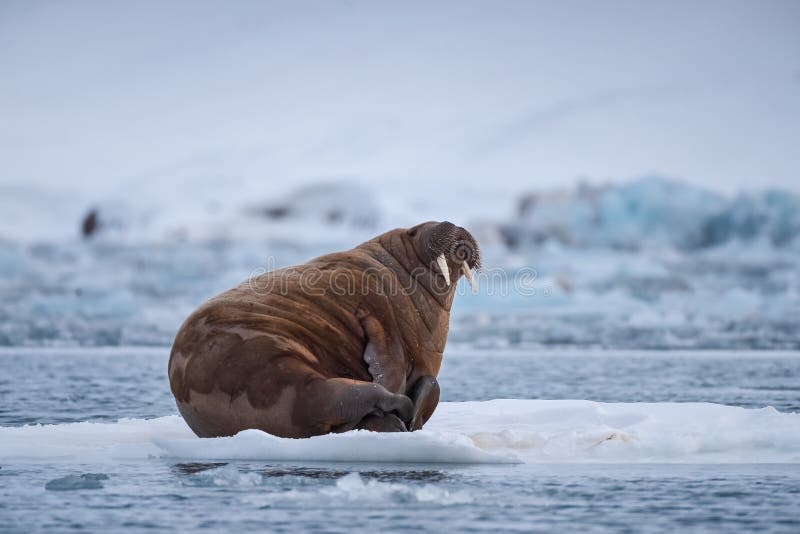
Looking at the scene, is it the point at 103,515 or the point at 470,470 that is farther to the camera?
the point at 470,470

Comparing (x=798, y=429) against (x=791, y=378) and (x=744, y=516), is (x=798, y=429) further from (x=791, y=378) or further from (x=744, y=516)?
(x=791, y=378)

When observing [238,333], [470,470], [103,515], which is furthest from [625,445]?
[103,515]

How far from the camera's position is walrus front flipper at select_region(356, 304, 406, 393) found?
6.66m

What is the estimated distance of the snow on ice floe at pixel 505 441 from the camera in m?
5.88

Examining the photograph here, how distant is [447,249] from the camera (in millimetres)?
7473

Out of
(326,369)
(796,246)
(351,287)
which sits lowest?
(326,369)

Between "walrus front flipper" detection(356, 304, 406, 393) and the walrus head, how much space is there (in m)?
0.62

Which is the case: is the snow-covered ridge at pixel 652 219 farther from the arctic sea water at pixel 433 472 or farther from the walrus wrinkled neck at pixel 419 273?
the walrus wrinkled neck at pixel 419 273

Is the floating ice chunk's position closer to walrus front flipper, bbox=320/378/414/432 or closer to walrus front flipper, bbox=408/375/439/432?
walrus front flipper, bbox=320/378/414/432

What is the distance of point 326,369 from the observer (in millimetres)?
6488

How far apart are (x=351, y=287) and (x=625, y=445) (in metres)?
1.94

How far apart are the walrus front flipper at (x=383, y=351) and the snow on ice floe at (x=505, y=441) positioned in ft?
1.60

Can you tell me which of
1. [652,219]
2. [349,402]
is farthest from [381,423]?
[652,219]

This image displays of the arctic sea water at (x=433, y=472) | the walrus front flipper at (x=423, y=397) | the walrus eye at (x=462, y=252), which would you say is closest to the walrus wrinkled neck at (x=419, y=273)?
the walrus eye at (x=462, y=252)
